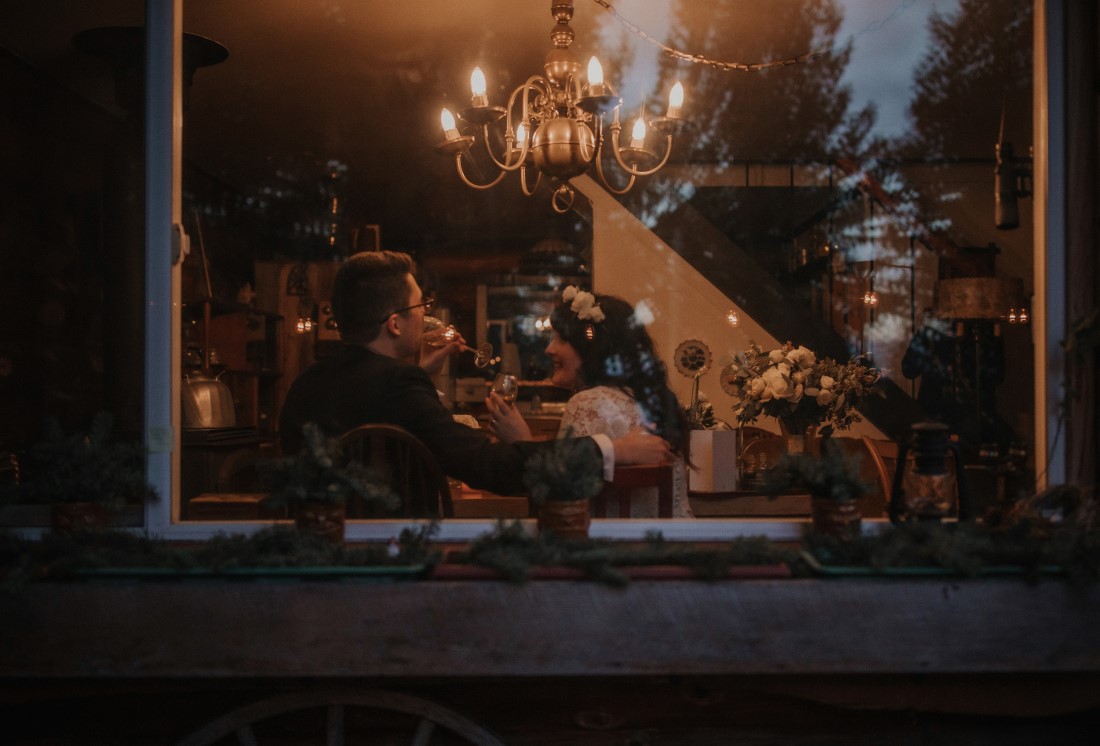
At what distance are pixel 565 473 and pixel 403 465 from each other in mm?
791

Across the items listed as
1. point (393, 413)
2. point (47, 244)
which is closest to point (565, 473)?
point (393, 413)

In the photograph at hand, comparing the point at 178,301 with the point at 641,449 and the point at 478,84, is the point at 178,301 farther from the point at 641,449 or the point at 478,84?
the point at 478,84

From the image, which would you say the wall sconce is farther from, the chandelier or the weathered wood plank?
the weathered wood plank

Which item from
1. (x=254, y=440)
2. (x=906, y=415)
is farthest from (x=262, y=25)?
(x=906, y=415)

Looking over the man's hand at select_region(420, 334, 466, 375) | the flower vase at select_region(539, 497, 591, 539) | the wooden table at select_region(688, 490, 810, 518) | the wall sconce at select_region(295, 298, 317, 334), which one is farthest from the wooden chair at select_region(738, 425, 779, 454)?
the wall sconce at select_region(295, 298, 317, 334)

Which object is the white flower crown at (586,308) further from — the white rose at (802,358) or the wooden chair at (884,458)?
the wooden chair at (884,458)

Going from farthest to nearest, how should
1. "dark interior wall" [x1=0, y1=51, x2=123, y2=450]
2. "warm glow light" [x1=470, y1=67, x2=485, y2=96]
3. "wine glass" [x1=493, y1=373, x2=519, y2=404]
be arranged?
"dark interior wall" [x1=0, y1=51, x2=123, y2=450] < "warm glow light" [x1=470, y1=67, x2=485, y2=96] < "wine glass" [x1=493, y1=373, x2=519, y2=404]

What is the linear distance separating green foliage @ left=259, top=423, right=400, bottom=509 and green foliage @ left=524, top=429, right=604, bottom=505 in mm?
307

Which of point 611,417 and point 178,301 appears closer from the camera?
point 178,301

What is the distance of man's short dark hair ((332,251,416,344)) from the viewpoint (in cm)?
320

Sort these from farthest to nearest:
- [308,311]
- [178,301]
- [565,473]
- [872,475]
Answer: [308,311] → [872,475] → [178,301] → [565,473]

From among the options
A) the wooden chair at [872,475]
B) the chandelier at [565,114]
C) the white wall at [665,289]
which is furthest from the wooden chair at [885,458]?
the white wall at [665,289]

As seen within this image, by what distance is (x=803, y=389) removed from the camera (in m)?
3.76

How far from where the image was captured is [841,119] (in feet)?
23.1
